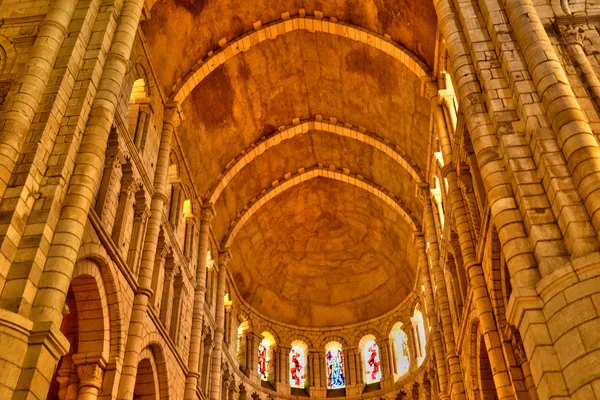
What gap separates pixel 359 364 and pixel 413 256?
622cm

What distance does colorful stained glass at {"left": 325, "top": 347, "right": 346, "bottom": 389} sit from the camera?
30922mm

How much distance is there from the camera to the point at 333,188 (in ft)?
99.1

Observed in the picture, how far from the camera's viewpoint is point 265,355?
3105 centimetres

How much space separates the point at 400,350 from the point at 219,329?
10564 mm

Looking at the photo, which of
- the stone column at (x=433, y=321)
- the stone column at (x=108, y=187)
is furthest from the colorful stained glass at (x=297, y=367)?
the stone column at (x=108, y=187)

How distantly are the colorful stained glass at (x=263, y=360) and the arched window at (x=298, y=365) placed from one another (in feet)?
4.43

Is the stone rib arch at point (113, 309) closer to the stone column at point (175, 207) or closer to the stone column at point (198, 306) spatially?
the stone column at point (198, 306)

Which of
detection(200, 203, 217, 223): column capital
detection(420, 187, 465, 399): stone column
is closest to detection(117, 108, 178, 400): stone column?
detection(200, 203, 217, 223): column capital

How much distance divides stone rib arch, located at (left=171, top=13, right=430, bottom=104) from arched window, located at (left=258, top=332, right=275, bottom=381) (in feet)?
46.9

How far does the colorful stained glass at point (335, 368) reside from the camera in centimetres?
3092

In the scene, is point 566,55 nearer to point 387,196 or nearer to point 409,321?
point 387,196

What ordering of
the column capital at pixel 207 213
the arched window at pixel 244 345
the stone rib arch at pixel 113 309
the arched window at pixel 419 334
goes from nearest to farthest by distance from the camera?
the stone rib arch at pixel 113 309 < the column capital at pixel 207 213 < the arched window at pixel 419 334 < the arched window at pixel 244 345

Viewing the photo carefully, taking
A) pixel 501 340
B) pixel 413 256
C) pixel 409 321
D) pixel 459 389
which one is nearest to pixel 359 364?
pixel 409 321

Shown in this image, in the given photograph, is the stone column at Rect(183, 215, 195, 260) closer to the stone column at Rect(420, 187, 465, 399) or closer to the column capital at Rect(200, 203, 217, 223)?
the column capital at Rect(200, 203, 217, 223)
